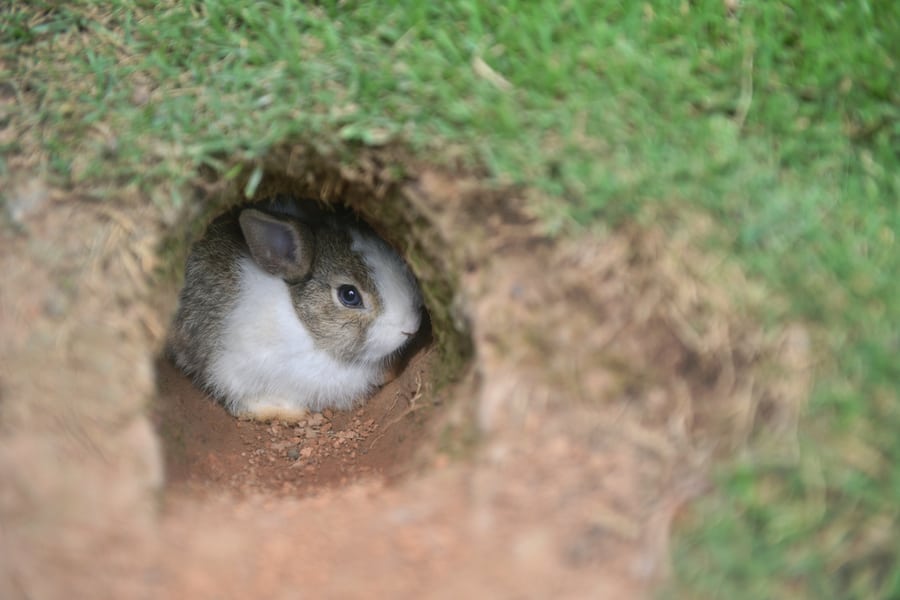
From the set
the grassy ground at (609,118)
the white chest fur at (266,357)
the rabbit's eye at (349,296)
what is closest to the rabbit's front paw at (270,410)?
the white chest fur at (266,357)

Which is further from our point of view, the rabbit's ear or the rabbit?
the rabbit

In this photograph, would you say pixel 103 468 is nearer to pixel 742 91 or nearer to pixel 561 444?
pixel 561 444

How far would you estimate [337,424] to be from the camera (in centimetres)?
473

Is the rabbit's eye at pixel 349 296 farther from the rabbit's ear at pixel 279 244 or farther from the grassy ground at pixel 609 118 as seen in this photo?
the grassy ground at pixel 609 118

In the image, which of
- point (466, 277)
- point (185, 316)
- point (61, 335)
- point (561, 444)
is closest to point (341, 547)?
point (561, 444)

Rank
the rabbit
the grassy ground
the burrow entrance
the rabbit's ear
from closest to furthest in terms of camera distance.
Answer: the grassy ground, the burrow entrance, the rabbit's ear, the rabbit

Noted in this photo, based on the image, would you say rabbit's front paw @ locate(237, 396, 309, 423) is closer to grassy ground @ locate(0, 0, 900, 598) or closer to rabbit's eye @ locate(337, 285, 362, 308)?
rabbit's eye @ locate(337, 285, 362, 308)

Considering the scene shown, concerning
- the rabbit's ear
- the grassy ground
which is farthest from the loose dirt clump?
the grassy ground

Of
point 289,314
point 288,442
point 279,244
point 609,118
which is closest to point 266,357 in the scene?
point 289,314

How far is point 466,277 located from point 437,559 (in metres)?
0.96

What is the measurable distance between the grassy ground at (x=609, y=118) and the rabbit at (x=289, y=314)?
4.24ft

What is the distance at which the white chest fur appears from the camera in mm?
4688

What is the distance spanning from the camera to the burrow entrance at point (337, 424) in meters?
3.28

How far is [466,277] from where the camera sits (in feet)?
10.0
